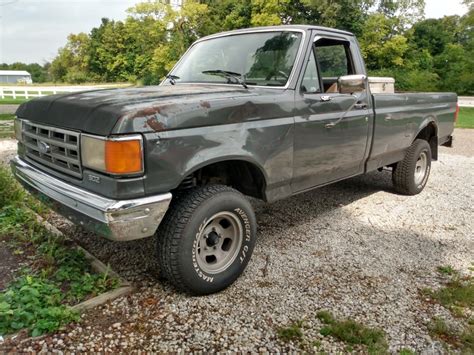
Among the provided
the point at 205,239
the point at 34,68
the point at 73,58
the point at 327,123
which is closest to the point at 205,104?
the point at 205,239

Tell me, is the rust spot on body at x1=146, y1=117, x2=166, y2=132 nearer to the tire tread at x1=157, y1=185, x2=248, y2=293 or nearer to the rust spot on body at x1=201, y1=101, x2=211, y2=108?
the rust spot on body at x1=201, y1=101, x2=211, y2=108

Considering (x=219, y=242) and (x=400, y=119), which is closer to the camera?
(x=219, y=242)

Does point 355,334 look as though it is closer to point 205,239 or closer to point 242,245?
point 242,245

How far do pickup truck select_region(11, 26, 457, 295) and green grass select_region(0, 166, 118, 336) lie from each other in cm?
56

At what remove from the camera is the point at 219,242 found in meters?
3.04

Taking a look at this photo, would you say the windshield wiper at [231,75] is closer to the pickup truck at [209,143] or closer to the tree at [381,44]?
the pickup truck at [209,143]

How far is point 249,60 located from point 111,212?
2.06m

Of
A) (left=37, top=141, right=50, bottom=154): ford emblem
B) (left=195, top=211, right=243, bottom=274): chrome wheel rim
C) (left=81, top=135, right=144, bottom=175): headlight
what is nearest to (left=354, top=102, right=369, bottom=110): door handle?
(left=195, top=211, right=243, bottom=274): chrome wheel rim

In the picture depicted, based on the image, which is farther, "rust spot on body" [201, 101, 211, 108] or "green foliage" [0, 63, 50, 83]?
"green foliage" [0, 63, 50, 83]

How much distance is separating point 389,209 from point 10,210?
4.50 m

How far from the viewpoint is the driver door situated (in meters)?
3.47

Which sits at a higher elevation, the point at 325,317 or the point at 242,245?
the point at 242,245

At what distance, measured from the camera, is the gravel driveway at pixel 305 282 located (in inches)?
96.2

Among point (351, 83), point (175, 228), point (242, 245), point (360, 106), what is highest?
point (351, 83)
